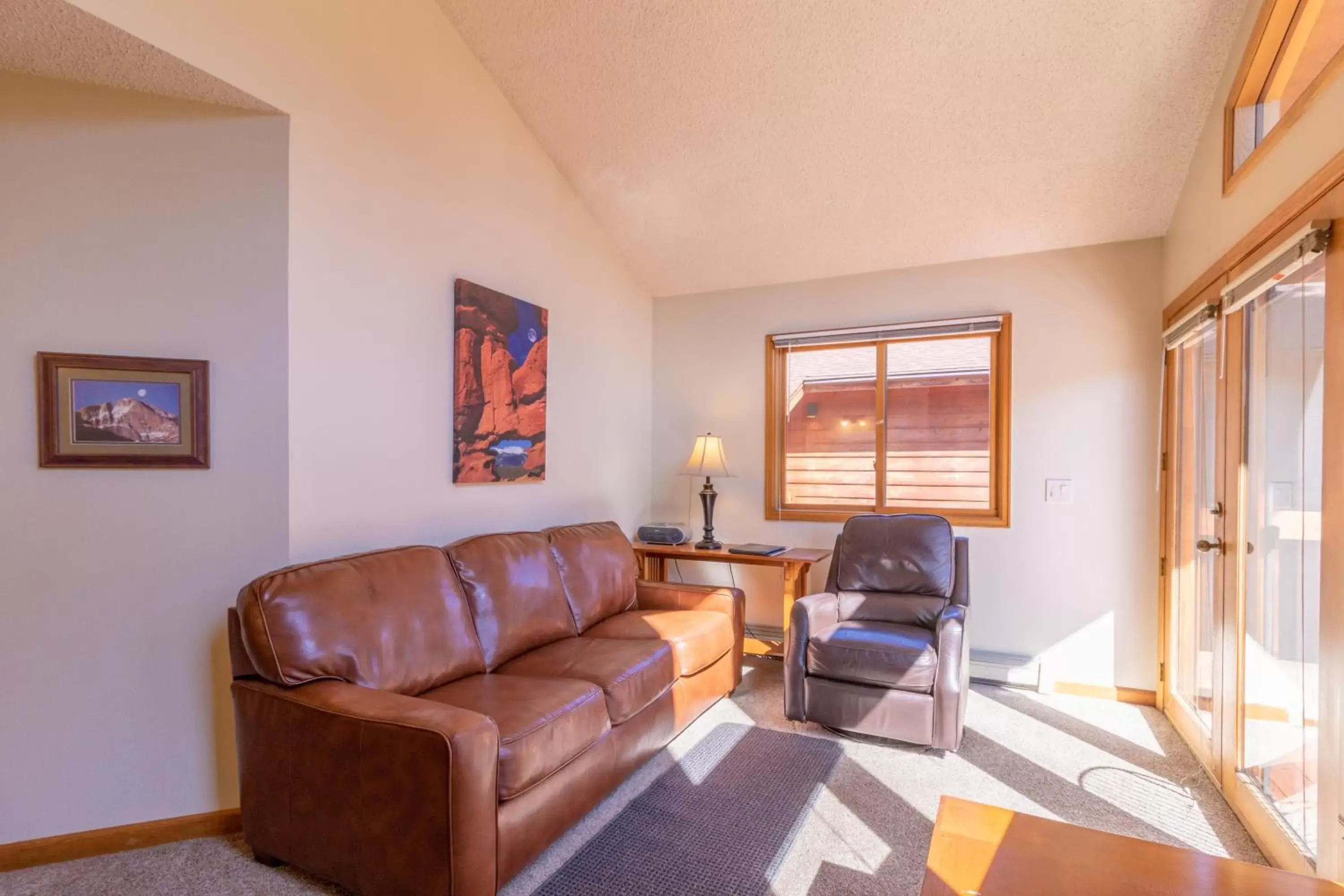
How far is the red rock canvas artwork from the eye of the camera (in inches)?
116

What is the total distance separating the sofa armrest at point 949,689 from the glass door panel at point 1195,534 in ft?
2.96

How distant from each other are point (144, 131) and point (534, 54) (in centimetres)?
157

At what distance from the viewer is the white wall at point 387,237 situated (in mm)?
2223

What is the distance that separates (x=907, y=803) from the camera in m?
2.31

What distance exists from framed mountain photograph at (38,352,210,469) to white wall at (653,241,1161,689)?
324cm

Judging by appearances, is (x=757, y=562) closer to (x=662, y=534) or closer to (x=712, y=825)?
(x=662, y=534)

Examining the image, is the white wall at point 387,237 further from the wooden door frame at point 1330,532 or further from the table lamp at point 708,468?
the wooden door frame at point 1330,532

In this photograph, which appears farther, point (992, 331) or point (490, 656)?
point (992, 331)

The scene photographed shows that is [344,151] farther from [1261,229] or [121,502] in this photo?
[1261,229]

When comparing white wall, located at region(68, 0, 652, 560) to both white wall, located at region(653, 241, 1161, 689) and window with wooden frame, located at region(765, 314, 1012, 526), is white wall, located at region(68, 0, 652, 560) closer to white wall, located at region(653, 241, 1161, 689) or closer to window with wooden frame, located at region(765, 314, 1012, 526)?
window with wooden frame, located at region(765, 314, 1012, 526)

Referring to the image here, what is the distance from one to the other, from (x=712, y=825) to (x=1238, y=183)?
2.88 m

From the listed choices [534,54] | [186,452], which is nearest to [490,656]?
[186,452]

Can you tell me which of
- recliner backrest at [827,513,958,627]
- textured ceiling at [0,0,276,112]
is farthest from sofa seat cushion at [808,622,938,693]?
textured ceiling at [0,0,276,112]

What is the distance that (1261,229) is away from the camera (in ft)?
6.77
